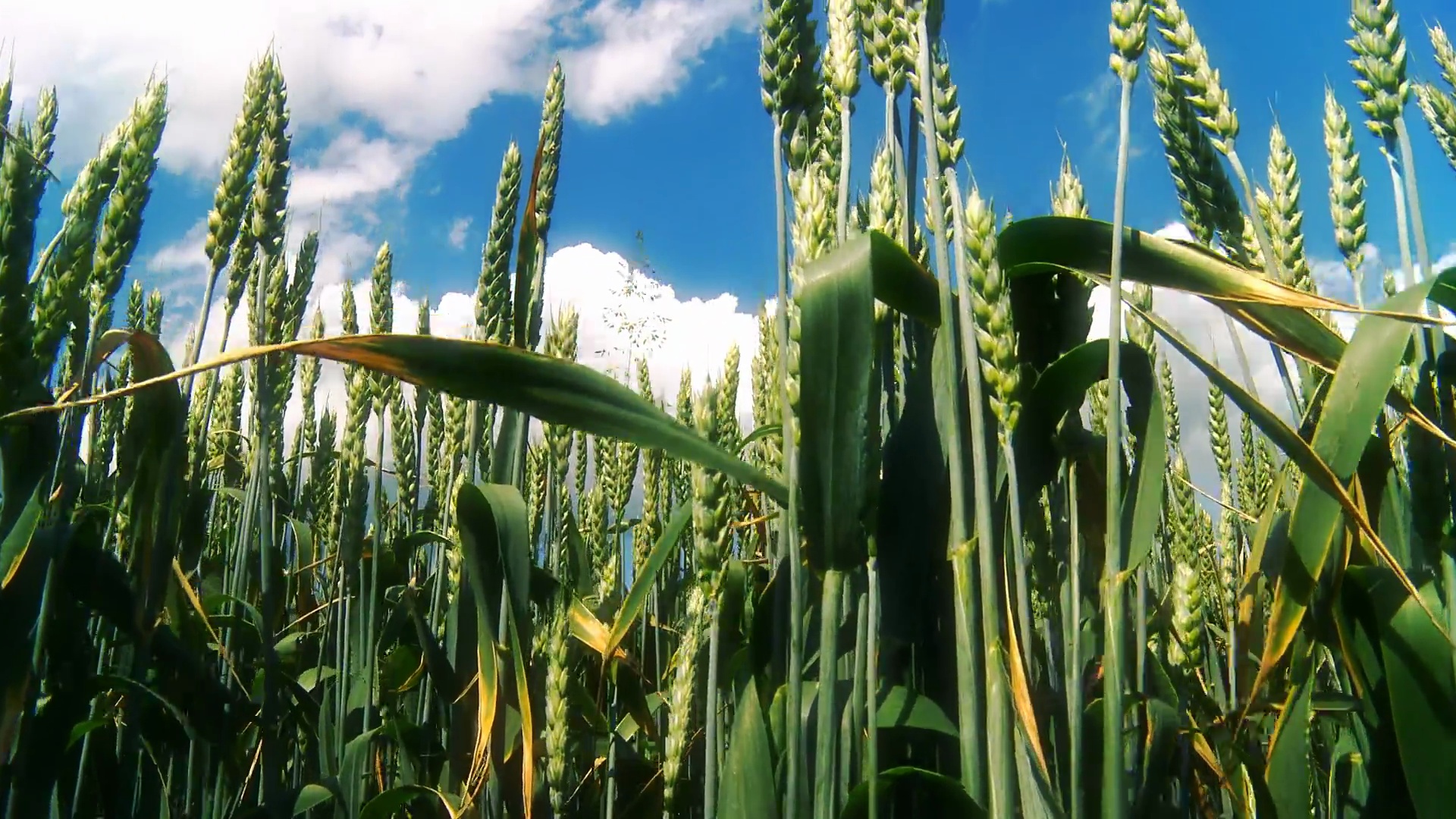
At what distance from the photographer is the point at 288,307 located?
2.23 meters

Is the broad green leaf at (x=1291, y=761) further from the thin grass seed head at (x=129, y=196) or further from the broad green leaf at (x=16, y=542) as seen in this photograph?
the thin grass seed head at (x=129, y=196)

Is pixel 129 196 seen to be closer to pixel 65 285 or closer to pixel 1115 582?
pixel 65 285

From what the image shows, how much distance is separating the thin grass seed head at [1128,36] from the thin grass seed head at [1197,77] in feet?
0.97

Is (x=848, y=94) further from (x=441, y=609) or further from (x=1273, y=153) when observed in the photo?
(x=441, y=609)

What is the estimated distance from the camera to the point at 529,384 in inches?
43.9

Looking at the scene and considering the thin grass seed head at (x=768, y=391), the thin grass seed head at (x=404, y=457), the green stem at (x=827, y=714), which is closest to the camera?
the green stem at (x=827, y=714)

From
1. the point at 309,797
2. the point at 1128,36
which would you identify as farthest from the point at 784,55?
the point at 309,797

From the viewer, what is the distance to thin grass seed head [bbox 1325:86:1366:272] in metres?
1.51

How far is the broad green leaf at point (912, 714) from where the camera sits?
3.72 ft

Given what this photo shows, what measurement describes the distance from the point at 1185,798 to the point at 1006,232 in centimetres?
107

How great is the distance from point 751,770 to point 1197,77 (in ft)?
3.88

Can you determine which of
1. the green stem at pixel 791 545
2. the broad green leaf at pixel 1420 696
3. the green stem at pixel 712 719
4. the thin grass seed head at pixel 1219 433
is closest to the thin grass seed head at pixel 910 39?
the green stem at pixel 791 545

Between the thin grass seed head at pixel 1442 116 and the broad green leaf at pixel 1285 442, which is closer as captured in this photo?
the broad green leaf at pixel 1285 442

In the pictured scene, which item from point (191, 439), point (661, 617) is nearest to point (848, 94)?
point (661, 617)
